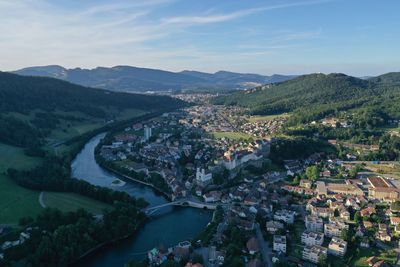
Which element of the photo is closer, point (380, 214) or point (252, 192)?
point (380, 214)

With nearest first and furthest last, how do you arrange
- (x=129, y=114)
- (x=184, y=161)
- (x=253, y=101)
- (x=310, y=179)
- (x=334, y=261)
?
(x=334, y=261)
(x=310, y=179)
(x=184, y=161)
(x=129, y=114)
(x=253, y=101)

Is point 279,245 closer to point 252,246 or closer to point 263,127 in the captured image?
point 252,246

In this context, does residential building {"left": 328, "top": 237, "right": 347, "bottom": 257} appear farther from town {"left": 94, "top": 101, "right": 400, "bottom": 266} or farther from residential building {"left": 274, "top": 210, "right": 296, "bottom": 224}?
residential building {"left": 274, "top": 210, "right": 296, "bottom": 224}

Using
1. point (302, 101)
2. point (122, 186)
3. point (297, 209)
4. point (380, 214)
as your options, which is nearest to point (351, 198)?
point (380, 214)

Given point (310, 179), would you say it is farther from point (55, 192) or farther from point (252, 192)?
point (55, 192)

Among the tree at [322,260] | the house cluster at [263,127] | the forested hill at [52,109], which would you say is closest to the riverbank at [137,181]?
the forested hill at [52,109]

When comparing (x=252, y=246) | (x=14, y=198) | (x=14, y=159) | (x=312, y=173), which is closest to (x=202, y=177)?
(x=312, y=173)

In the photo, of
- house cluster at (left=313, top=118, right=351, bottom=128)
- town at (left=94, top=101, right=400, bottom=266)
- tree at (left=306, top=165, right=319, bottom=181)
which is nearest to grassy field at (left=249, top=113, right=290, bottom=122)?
house cluster at (left=313, top=118, right=351, bottom=128)
